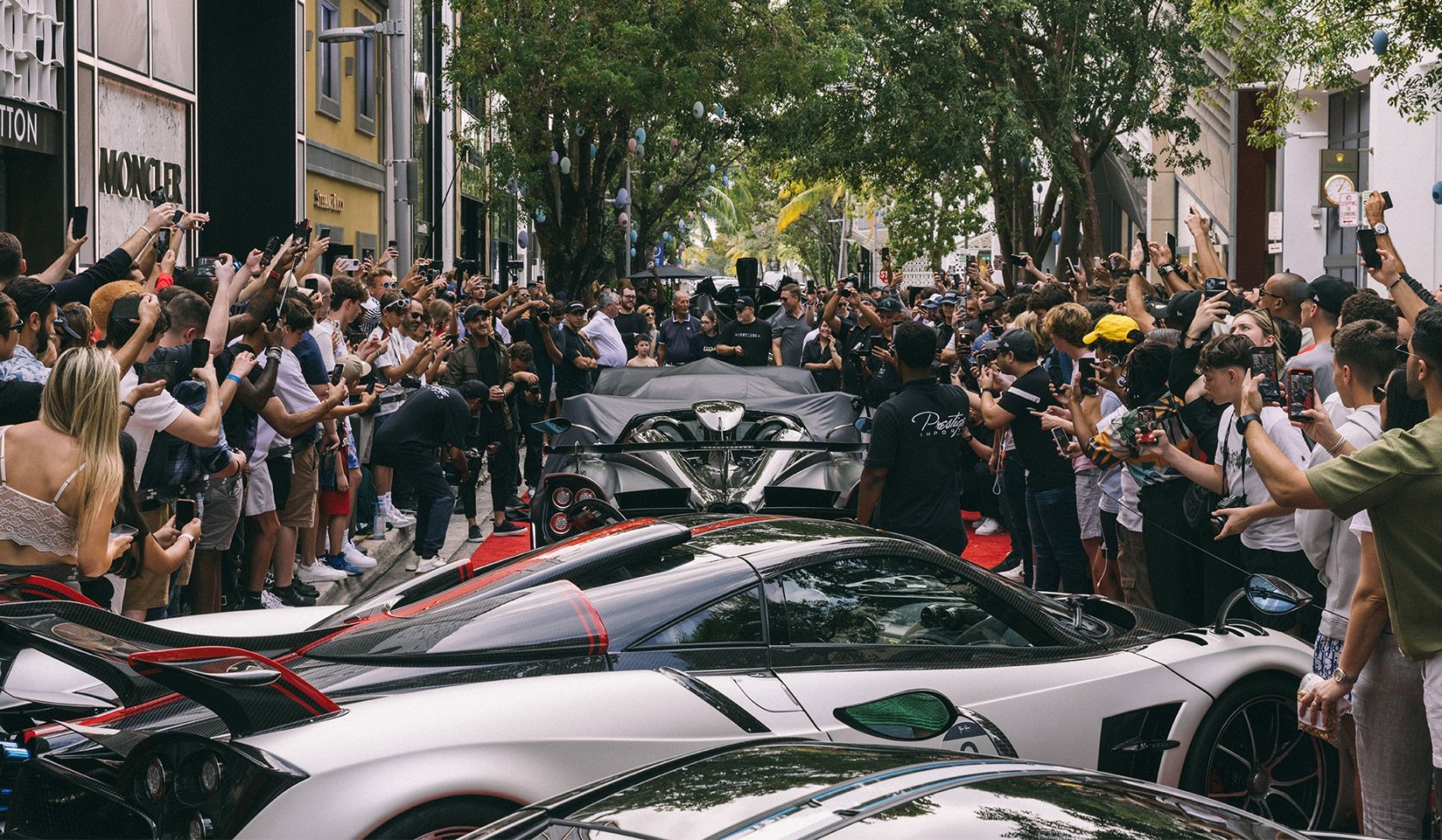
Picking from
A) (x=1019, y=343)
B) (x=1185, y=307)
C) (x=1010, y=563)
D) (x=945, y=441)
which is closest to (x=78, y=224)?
(x=945, y=441)

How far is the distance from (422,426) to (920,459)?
463cm

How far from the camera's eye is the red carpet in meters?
11.3

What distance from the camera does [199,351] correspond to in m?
7.23

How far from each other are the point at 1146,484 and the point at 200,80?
16.8 metres

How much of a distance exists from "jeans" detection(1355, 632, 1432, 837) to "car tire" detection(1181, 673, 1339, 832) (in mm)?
795

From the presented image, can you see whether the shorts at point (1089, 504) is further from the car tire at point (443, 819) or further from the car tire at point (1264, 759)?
the car tire at point (443, 819)

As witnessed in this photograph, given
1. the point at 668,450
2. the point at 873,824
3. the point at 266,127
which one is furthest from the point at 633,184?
the point at 873,824

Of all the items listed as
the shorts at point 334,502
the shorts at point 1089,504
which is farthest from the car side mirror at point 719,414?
the shorts at point 334,502

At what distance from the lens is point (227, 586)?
28.8 ft

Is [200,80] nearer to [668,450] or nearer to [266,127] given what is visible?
[266,127]

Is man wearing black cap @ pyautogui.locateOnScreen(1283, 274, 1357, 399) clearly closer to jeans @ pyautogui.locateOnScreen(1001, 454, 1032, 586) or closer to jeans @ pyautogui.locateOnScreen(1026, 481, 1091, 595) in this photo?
jeans @ pyautogui.locateOnScreen(1026, 481, 1091, 595)

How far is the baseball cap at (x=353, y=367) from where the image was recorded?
9.83m

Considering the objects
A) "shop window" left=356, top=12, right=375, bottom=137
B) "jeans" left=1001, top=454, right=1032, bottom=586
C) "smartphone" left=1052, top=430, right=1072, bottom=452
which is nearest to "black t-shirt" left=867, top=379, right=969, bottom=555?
"smartphone" left=1052, top=430, right=1072, bottom=452

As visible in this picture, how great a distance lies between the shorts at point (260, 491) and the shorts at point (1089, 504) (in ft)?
15.6
